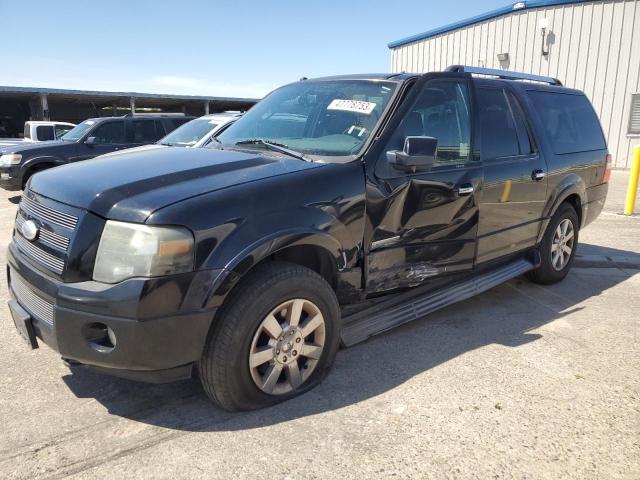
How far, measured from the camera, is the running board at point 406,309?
3404 millimetres

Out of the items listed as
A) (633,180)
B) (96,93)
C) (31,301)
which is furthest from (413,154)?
(96,93)

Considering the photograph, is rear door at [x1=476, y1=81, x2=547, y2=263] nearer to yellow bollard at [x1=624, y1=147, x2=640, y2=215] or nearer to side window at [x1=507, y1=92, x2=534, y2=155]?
side window at [x1=507, y1=92, x2=534, y2=155]

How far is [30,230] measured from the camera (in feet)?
8.80

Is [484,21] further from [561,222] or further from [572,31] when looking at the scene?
[561,222]

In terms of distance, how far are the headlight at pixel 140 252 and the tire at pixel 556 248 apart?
3.73 m

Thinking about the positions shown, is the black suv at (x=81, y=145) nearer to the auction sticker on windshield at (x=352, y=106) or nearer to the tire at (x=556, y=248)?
the auction sticker on windshield at (x=352, y=106)

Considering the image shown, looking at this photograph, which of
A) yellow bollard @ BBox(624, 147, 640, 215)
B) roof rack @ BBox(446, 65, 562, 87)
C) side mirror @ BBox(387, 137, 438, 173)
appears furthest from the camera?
yellow bollard @ BBox(624, 147, 640, 215)

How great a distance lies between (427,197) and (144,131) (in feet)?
31.0

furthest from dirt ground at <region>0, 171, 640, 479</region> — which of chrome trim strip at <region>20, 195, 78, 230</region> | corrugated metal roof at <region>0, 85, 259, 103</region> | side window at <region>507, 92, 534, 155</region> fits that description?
corrugated metal roof at <region>0, 85, 259, 103</region>

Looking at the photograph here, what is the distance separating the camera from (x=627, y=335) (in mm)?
3898

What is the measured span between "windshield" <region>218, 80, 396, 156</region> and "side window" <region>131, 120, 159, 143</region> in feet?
26.4

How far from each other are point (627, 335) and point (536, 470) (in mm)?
2121

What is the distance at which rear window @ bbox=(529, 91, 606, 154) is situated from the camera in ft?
15.6

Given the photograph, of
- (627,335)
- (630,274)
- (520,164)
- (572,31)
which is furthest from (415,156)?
(572,31)
